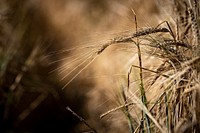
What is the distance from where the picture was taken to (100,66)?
4336 mm

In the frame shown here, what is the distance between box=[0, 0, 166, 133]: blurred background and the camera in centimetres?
369

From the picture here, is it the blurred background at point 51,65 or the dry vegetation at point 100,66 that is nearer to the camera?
the dry vegetation at point 100,66

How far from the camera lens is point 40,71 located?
4281mm

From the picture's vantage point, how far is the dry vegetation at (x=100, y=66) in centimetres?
214

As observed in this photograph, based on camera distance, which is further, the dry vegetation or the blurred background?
the blurred background

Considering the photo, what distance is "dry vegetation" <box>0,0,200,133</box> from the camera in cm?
214

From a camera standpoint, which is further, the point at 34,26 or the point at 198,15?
the point at 34,26

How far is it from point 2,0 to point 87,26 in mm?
782

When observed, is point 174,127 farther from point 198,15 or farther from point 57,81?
point 57,81

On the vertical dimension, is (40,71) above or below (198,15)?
below

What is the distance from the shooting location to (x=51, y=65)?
4.54 m

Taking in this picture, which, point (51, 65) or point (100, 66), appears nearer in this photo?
point (100, 66)

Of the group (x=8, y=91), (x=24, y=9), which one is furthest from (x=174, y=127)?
(x=24, y=9)

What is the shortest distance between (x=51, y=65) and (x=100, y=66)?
41 centimetres
